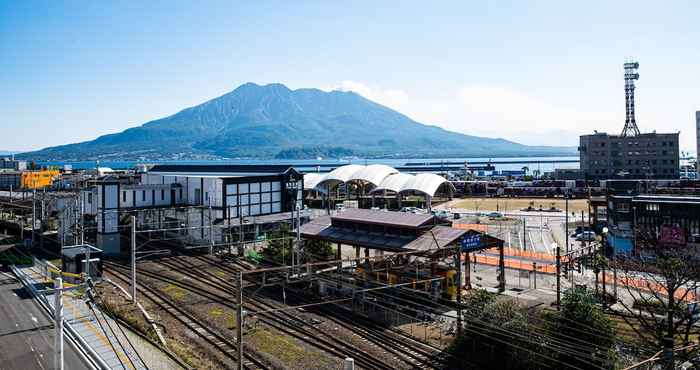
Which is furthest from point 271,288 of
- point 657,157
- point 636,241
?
point 657,157

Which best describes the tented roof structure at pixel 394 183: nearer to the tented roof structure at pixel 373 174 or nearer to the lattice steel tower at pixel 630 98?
the tented roof structure at pixel 373 174

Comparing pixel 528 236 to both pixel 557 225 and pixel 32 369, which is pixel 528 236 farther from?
pixel 32 369

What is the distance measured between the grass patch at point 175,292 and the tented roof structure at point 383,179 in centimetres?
4116

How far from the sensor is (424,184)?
6575 centimetres

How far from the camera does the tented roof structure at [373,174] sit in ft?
238

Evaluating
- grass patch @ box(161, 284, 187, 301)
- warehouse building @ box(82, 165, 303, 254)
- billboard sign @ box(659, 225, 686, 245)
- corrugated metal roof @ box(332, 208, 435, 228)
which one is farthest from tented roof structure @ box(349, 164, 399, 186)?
grass patch @ box(161, 284, 187, 301)

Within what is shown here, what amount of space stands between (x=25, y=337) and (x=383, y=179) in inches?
2226

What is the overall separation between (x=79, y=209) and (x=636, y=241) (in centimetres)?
4008

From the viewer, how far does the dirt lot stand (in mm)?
69375

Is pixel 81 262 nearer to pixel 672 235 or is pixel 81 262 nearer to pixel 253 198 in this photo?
pixel 253 198

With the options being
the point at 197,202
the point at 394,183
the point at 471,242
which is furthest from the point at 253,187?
the point at 394,183

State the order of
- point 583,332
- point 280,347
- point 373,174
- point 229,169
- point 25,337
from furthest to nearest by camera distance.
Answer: point 373,174
point 229,169
point 25,337
point 280,347
point 583,332

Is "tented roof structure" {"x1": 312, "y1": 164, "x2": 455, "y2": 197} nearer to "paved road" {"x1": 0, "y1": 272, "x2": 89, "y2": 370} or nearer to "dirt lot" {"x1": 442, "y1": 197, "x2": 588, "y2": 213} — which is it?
"dirt lot" {"x1": 442, "y1": 197, "x2": 588, "y2": 213}

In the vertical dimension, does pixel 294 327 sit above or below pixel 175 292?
below
